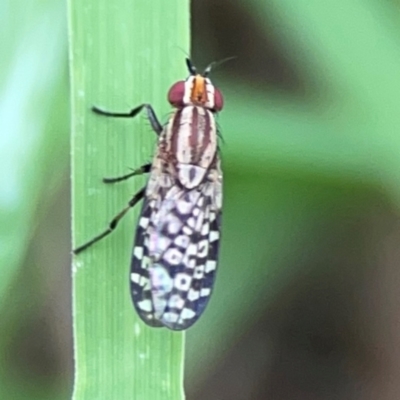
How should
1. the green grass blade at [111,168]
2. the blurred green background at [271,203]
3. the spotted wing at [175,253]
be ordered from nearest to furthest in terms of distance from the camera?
the green grass blade at [111,168] < the spotted wing at [175,253] < the blurred green background at [271,203]

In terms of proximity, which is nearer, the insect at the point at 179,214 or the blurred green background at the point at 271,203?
the insect at the point at 179,214

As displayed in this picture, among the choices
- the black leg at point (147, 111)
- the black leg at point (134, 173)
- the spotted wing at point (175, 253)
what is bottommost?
the spotted wing at point (175, 253)

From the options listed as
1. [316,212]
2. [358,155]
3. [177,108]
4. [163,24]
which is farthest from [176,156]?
[316,212]

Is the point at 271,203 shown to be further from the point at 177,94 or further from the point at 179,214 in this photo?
the point at 177,94

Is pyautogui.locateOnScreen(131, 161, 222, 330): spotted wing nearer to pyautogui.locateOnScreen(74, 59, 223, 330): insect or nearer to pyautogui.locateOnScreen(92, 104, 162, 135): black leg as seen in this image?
pyautogui.locateOnScreen(74, 59, 223, 330): insect

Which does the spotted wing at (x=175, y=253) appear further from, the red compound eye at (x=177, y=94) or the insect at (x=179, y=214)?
the red compound eye at (x=177, y=94)

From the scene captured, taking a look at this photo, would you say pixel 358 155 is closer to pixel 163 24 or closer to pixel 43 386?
pixel 163 24

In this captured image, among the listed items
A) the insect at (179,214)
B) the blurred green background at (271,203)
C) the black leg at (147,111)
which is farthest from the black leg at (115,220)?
the blurred green background at (271,203)

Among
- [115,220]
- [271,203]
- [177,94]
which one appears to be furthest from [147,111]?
[271,203]
